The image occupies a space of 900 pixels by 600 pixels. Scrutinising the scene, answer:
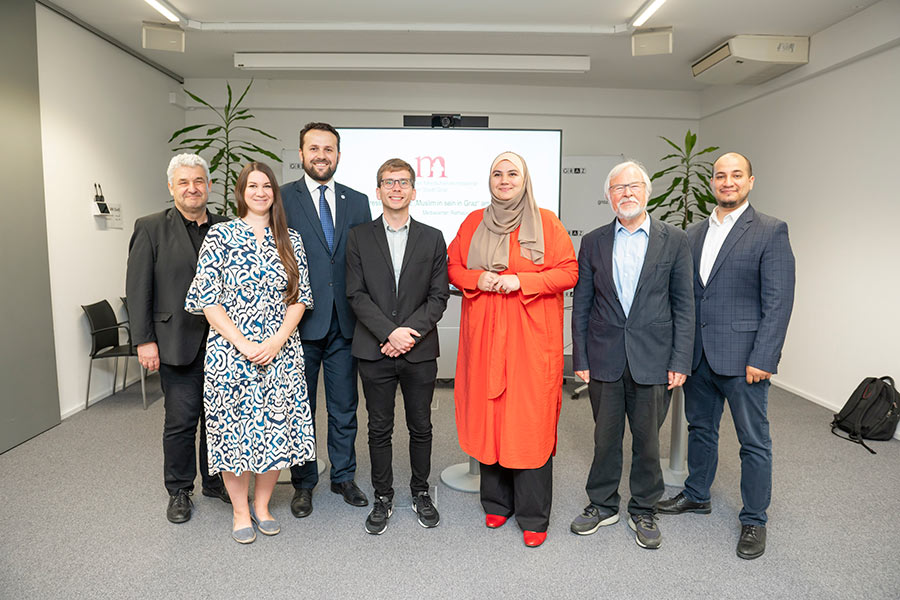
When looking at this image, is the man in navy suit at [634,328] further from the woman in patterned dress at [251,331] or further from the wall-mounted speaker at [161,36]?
the wall-mounted speaker at [161,36]

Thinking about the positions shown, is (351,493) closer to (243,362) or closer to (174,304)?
(243,362)

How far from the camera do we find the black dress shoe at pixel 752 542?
2289 millimetres

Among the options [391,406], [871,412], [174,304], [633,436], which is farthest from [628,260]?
[871,412]

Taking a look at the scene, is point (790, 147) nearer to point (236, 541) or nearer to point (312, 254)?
point (312, 254)

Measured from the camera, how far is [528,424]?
2332 mm

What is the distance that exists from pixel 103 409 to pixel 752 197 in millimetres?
6001

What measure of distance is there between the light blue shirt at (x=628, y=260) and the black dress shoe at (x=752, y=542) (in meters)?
1.06

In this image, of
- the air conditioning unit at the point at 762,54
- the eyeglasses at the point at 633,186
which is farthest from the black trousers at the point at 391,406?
the air conditioning unit at the point at 762,54

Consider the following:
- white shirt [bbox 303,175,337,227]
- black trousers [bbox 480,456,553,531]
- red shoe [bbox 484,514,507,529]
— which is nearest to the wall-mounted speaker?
white shirt [bbox 303,175,337,227]

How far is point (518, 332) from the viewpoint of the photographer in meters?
2.34

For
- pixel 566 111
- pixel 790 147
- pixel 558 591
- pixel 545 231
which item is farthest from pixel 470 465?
pixel 566 111

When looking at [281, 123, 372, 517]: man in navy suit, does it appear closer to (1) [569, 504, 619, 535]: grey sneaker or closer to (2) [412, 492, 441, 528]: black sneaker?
(2) [412, 492, 441, 528]: black sneaker

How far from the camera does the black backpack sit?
12.0 ft

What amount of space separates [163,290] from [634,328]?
2.06 m
